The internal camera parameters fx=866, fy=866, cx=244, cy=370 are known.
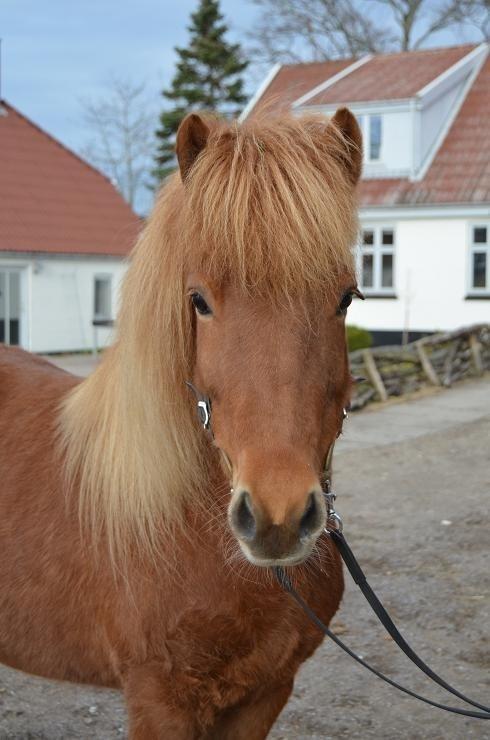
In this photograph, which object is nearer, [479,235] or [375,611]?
[375,611]

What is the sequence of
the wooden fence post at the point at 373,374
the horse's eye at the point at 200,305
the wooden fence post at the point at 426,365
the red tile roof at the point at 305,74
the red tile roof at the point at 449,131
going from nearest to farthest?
1. the horse's eye at the point at 200,305
2. the wooden fence post at the point at 373,374
3. the wooden fence post at the point at 426,365
4. the red tile roof at the point at 449,131
5. the red tile roof at the point at 305,74

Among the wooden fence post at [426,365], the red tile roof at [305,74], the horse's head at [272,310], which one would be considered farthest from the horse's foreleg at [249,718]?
the red tile roof at [305,74]

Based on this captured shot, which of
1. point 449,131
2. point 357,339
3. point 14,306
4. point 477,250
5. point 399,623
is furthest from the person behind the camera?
point 449,131

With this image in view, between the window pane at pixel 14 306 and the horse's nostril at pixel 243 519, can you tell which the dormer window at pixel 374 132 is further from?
the horse's nostril at pixel 243 519

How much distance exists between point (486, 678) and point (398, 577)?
148 cm

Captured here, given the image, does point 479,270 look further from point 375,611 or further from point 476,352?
point 375,611

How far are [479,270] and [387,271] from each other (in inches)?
93.0

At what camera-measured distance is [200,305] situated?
7.08 ft

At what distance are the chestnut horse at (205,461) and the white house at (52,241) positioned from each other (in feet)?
56.0

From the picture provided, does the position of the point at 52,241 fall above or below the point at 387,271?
above

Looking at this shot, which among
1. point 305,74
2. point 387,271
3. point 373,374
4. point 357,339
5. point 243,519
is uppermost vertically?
point 305,74

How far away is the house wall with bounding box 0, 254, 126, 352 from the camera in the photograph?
794 inches

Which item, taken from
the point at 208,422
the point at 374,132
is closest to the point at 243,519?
the point at 208,422

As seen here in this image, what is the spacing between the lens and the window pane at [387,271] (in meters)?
22.5
